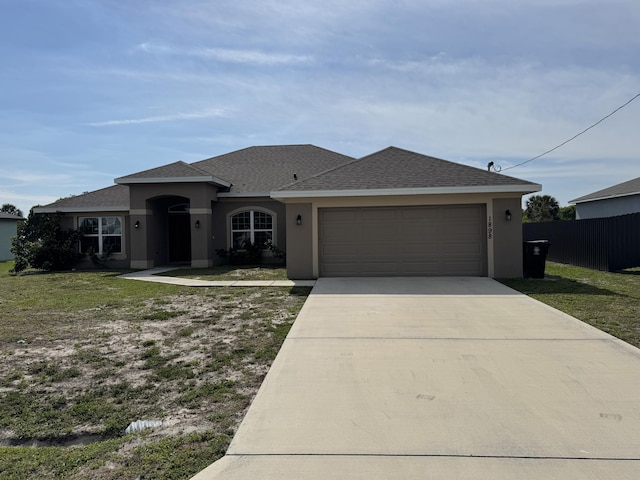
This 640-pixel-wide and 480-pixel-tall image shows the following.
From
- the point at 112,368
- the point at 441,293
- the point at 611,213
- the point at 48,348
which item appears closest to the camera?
the point at 112,368

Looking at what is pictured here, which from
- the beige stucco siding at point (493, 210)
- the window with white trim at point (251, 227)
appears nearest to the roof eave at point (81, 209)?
the window with white trim at point (251, 227)

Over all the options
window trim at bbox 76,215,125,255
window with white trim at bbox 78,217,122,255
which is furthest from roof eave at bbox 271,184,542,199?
window with white trim at bbox 78,217,122,255

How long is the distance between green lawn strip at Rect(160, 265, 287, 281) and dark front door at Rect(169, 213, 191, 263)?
13.8ft

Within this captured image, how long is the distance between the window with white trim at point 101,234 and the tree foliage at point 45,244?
0.35 meters

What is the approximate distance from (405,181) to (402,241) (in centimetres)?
172

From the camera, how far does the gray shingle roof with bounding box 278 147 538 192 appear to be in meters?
12.2

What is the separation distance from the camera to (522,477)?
2922 millimetres

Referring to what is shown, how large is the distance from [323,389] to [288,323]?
9.71 ft

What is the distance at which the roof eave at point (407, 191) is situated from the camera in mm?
11891

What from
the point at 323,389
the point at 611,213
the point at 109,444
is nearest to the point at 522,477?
the point at 323,389

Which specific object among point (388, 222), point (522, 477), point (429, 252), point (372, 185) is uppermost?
point (372, 185)

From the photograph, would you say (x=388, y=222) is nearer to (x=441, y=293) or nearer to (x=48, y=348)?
(x=441, y=293)

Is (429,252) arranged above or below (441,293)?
above

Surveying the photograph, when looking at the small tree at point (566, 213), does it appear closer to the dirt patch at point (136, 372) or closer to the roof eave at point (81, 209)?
the roof eave at point (81, 209)
